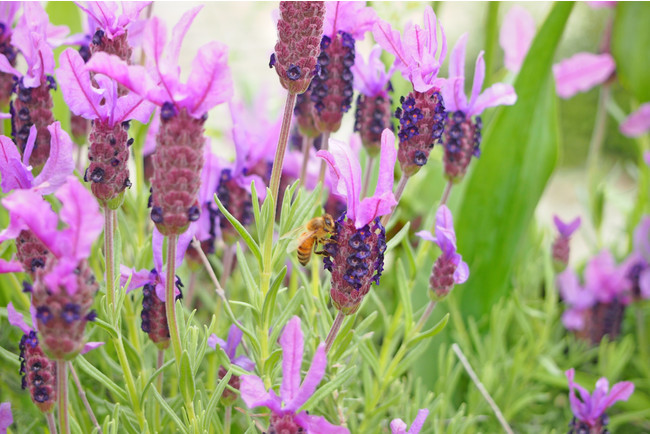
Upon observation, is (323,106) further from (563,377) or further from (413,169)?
(563,377)

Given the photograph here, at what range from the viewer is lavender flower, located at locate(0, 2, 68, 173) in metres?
0.75

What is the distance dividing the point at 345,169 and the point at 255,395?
209mm

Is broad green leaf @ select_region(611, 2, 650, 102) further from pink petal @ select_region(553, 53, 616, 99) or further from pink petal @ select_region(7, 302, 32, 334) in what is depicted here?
pink petal @ select_region(7, 302, 32, 334)

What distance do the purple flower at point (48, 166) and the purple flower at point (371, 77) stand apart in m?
0.41

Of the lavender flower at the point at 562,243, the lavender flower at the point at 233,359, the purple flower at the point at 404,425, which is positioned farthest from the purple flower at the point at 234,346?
the lavender flower at the point at 562,243

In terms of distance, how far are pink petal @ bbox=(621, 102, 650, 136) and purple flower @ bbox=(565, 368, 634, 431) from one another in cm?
100

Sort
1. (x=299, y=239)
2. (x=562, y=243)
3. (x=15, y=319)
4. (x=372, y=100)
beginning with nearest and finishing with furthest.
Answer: (x=15, y=319)
(x=299, y=239)
(x=372, y=100)
(x=562, y=243)

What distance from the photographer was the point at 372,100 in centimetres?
92

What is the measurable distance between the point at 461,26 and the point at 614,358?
2725 mm

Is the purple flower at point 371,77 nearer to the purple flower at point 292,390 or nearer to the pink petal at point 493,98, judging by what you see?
the pink petal at point 493,98

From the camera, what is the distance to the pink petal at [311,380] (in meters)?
0.55

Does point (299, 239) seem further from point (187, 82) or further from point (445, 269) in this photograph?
point (187, 82)

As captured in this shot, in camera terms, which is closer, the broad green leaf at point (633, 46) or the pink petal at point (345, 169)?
the pink petal at point (345, 169)

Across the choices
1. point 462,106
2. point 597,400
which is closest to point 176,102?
point 462,106
